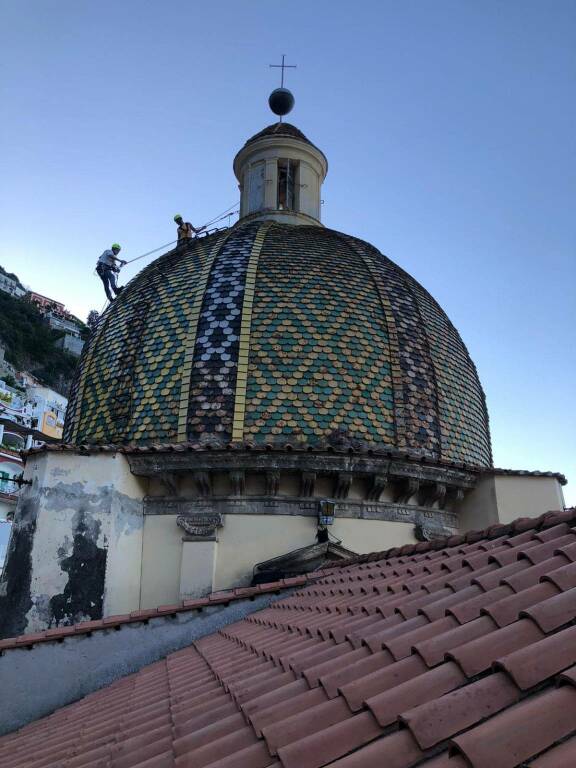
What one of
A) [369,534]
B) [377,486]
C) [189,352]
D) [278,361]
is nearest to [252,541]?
[369,534]

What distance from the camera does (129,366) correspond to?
12.6m

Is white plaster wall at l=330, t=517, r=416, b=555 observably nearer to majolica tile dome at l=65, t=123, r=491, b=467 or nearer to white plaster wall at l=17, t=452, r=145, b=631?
majolica tile dome at l=65, t=123, r=491, b=467

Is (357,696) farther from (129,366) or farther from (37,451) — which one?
(129,366)

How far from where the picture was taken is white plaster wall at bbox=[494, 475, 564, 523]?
39.2 feet

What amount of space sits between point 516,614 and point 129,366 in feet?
35.5

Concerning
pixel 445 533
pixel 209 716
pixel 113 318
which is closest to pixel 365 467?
pixel 445 533

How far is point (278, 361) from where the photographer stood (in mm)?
11680

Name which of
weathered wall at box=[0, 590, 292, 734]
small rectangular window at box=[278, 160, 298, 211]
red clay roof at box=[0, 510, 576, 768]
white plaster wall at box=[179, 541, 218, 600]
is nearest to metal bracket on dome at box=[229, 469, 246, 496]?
white plaster wall at box=[179, 541, 218, 600]

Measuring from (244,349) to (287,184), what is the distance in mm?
7844

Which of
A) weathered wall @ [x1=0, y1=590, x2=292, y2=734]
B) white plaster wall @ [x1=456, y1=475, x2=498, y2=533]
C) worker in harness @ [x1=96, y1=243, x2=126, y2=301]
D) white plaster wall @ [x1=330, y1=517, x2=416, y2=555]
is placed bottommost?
weathered wall @ [x1=0, y1=590, x2=292, y2=734]

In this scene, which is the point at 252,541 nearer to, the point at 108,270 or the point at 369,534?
the point at 369,534

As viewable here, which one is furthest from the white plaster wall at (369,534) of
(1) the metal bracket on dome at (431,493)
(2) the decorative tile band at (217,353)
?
(2) the decorative tile band at (217,353)

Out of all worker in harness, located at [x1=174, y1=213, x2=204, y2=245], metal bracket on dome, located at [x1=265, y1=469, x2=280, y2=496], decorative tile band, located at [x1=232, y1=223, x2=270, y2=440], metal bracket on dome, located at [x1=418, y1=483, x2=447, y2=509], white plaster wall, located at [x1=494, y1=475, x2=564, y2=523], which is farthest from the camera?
worker in harness, located at [x1=174, y1=213, x2=204, y2=245]

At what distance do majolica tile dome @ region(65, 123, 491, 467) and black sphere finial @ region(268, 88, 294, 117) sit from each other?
297 inches
